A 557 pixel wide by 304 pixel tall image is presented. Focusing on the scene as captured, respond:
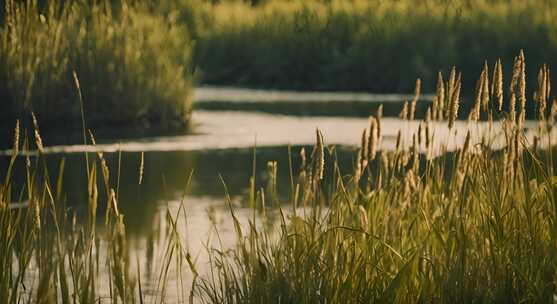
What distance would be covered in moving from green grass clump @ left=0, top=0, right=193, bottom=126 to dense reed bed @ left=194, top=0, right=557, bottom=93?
5307mm

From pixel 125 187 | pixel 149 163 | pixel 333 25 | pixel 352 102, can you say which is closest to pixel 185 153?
pixel 149 163

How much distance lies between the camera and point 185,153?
12.6 m

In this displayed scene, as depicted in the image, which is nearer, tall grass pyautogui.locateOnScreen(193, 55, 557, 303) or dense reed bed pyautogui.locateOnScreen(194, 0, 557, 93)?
tall grass pyautogui.locateOnScreen(193, 55, 557, 303)

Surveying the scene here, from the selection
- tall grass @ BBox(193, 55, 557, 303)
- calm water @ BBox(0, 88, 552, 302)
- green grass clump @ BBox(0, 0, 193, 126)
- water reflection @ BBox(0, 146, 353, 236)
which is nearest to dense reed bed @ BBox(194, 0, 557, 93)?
calm water @ BBox(0, 88, 552, 302)

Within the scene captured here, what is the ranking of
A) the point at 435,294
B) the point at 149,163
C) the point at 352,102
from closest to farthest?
the point at 435,294, the point at 149,163, the point at 352,102

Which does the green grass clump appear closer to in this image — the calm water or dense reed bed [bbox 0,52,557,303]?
the calm water

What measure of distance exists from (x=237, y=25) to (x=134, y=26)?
29.4ft

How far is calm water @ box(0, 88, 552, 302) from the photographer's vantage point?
343 inches

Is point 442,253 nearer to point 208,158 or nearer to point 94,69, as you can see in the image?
A: point 208,158

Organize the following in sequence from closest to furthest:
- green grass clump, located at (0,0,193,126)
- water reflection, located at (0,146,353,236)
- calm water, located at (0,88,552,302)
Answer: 1. calm water, located at (0,88,552,302)
2. water reflection, located at (0,146,353,236)
3. green grass clump, located at (0,0,193,126)

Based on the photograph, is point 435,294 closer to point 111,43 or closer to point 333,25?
point 111,43

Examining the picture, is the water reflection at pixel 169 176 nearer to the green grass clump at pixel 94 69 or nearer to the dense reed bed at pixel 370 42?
the green grass clump at pixel 94 69

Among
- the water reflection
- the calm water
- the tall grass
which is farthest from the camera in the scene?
the water reflection

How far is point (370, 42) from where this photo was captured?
69.7 feet
